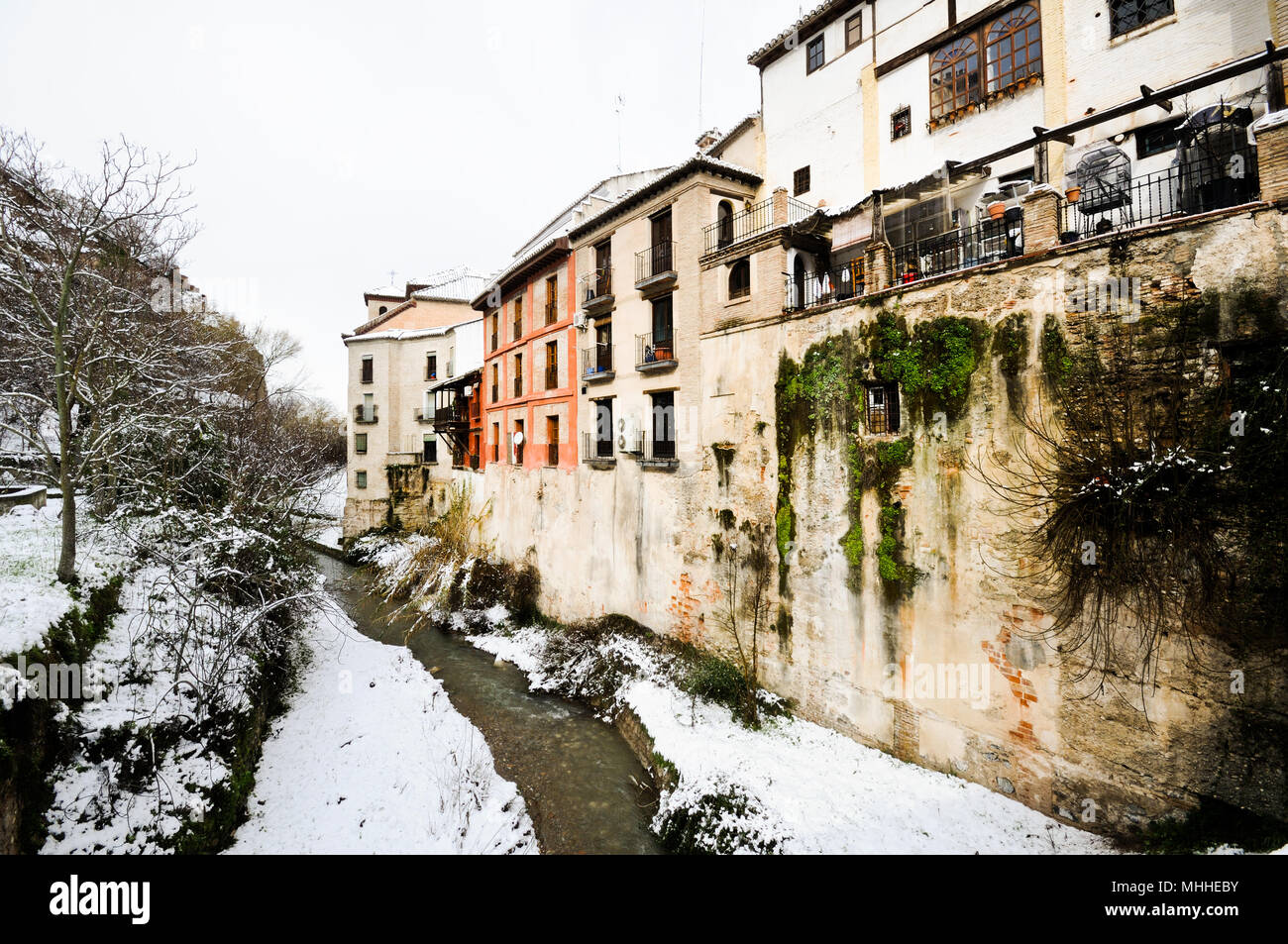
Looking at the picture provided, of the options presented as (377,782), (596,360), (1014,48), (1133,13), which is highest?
(1014,48)

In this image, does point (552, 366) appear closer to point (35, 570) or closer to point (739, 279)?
point (739, 279)

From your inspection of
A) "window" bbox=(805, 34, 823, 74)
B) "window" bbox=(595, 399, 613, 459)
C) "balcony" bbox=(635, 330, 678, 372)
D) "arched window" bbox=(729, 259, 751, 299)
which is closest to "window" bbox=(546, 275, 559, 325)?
"window" bbox=(595, 399, 613, 459)

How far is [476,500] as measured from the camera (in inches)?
924

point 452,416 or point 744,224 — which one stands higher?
point 744,224

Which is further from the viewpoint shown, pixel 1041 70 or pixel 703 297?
pixel 703 297

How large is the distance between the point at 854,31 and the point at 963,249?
26.1 ft

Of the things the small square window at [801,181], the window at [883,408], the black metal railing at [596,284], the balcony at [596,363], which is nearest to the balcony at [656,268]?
the black metal railing at [596,284]

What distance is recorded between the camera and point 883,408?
9.23m

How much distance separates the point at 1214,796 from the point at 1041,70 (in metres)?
12.7

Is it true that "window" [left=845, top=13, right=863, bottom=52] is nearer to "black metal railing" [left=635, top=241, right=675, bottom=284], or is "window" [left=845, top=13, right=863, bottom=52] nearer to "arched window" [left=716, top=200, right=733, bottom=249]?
"arched window" [left=716, top=200, right=733, bottom=249]

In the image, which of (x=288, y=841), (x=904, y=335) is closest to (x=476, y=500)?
(x=288, y=841)

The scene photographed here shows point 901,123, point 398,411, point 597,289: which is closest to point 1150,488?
point 901,123

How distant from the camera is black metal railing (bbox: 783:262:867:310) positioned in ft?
36.7

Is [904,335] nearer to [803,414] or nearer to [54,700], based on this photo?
[803,414]
